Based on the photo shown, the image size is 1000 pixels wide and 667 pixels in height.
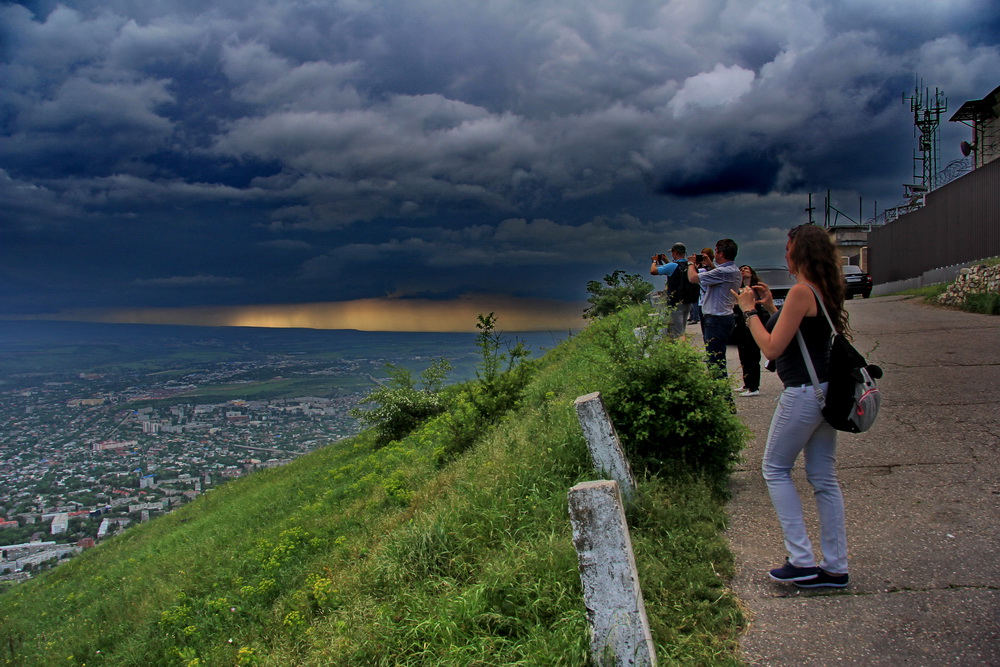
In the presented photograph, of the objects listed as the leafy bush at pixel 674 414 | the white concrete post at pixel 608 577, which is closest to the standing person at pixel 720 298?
the leafy bush at pixel 674 414

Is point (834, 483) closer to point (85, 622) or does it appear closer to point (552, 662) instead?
point (552, 662)

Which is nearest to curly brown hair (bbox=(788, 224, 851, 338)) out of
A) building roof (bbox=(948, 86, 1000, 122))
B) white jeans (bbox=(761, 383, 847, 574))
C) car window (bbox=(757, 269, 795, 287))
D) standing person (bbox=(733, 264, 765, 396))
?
white jeans (bbox=(761, 383, 847, 574))

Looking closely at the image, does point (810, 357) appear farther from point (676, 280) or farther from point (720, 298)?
point (676, 280)

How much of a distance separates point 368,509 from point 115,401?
360 ft

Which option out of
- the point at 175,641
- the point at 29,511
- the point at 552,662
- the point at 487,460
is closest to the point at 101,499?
the point at 29,511

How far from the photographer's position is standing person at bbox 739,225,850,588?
11.4ft

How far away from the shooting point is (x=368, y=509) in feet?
27.0

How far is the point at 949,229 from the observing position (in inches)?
930

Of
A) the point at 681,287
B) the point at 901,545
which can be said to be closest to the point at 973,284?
the point at 681,287

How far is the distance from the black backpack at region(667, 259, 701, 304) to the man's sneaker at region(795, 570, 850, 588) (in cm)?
657

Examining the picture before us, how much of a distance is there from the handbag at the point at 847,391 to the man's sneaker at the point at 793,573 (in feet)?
2.91

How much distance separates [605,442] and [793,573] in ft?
4.76

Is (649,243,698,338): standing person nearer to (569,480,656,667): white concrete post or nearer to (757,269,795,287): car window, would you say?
(569,480,656,667): white concrete post

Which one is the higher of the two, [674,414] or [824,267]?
[824,267]
